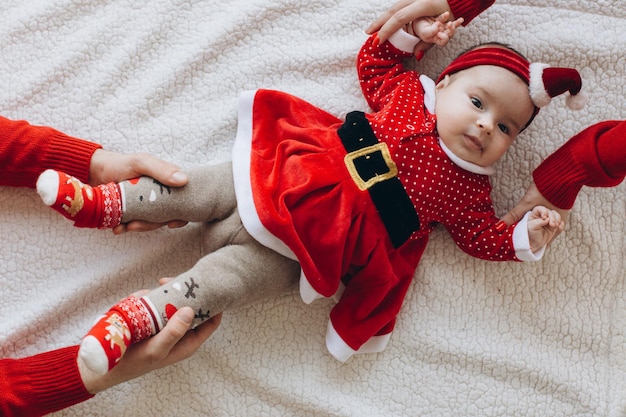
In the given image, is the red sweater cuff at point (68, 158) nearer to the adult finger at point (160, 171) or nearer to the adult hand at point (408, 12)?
the adult finger at point (160, 171)

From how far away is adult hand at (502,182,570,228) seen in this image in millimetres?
1087

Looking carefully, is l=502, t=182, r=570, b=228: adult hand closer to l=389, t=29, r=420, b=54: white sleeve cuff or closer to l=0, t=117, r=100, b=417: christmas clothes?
l=389, t=29, r=420, b=54: white sleeve cuff

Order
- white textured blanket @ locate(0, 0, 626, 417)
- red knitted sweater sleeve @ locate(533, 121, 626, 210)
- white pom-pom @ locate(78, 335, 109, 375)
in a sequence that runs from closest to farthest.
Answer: white pom-pom @ locate(78, 335, 109, 375), red knitted sweater sleeve @ locate(533, 121, 626, 210), white textured blanket @ locate(0, 0, 626, 417)

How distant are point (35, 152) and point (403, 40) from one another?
66 centimetres

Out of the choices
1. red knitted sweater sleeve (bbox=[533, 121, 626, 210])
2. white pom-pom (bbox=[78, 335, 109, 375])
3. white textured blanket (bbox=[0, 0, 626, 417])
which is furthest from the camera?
white textured blanket (bbox=[0, 0, 626, 417])

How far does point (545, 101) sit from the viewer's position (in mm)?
1021

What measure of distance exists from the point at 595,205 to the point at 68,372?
38.7 inches

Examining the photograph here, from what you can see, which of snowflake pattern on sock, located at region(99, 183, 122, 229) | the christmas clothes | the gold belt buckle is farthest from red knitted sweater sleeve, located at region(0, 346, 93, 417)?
the gold belt buckle

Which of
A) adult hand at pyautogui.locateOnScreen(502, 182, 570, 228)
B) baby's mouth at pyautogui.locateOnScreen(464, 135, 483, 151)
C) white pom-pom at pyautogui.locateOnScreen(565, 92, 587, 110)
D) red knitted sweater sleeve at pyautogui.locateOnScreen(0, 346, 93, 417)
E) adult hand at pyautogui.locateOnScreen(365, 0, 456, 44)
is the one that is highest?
adult hand at pyautogui.locateOnScreen(365, 0, 456, 44)

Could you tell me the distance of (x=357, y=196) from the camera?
3.38 feet

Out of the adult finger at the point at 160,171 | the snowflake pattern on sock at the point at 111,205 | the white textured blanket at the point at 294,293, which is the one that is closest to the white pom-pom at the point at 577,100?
the white textured blanket at the point at 294,293

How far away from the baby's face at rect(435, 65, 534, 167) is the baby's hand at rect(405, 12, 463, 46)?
0.23 feet

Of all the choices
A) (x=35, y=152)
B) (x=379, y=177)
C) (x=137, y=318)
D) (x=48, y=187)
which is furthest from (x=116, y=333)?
(x=379, y=177)

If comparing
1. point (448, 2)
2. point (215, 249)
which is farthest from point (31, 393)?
point (448, 2)
